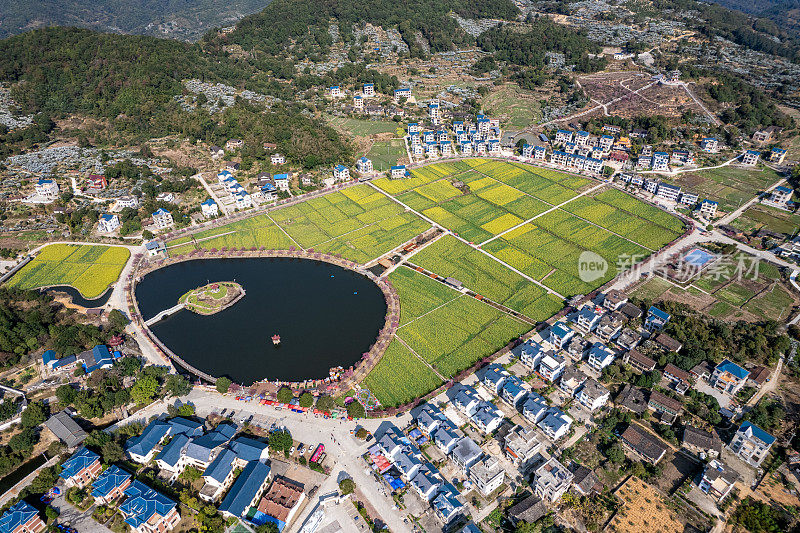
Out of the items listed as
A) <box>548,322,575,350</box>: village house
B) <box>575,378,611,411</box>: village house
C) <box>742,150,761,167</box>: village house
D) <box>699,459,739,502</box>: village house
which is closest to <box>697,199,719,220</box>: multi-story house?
<box>742,150,761,167</box>: village house

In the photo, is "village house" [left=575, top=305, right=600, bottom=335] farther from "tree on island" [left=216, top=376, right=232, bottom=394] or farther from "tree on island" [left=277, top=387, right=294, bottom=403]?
"tree on island" [left=216, top=376, right=232, bottom=394]

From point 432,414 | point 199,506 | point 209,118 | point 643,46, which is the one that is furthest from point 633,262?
point 643,46

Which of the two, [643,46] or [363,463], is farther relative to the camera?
[643,46]

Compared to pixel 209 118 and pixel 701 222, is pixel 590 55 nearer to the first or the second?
pixel 701 222

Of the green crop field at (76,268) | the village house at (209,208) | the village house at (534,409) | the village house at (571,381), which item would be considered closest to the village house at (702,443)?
the village house at (571,381)

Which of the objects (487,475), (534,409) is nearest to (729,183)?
(534,409)

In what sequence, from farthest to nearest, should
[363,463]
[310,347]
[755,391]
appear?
[310,347] → [755,391] → [363,463]

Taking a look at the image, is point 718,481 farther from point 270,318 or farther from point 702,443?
point 270,318
